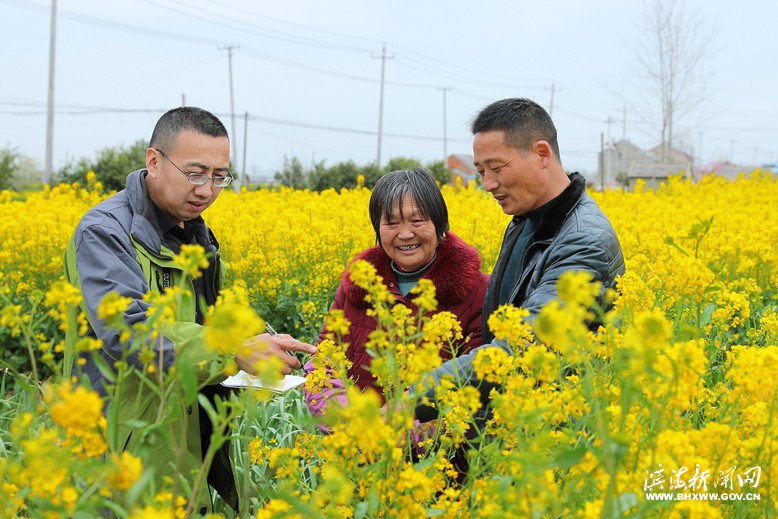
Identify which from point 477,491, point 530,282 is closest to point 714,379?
point 530,282

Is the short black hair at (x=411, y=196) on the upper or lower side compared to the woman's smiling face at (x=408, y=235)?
upper

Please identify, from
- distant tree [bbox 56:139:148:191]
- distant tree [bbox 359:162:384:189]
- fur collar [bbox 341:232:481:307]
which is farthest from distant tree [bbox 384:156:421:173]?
fur collar [bbox 341:232:481:307]

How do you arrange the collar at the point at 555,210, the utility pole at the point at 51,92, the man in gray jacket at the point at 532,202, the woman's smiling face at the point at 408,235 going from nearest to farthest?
the man in gray jacket at the point at 532,202
the collar at the point at 555,210
the woman's smiling face at the point at 408,235
the utility pole at the point at 51,92

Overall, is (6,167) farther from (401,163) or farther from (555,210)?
(555,210)

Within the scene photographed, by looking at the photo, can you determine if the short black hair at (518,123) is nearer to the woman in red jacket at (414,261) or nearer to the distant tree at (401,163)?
the woman in red jacket at (414,261)

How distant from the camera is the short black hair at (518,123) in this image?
269cm

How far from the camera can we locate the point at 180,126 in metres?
2.54

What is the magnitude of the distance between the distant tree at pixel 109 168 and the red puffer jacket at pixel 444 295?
17.3m

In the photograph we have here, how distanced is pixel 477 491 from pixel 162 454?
50.5 inches

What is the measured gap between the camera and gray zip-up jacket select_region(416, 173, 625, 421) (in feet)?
7.98

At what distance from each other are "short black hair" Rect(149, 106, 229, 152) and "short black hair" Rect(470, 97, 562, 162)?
938 mm

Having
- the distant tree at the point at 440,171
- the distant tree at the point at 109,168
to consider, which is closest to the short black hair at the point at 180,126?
the distant tree at the point at 109,168

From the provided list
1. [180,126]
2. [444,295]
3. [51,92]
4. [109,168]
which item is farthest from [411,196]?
[51,92]

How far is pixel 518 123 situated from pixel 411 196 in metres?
0.46
